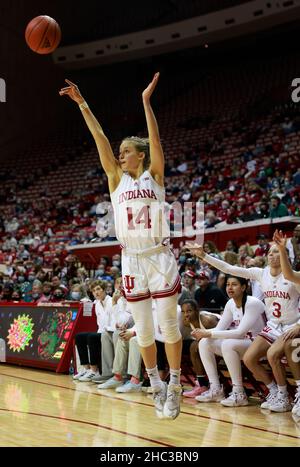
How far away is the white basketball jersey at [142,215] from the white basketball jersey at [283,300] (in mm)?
1857

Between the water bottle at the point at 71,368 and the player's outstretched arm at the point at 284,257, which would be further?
the water bottle at the point at 71,368

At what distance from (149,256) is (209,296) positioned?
3664 millimetres

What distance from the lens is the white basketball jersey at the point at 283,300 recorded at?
6133 millimetres

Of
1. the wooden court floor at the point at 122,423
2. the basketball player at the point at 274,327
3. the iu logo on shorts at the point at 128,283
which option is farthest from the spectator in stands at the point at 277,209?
the iu logo on shorts at the point at 128,283

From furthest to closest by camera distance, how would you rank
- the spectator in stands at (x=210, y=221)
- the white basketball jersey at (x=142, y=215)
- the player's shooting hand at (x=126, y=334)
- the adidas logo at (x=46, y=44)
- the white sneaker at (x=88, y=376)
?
1. the spectator in stands at (x=210, y=221)
2. the white sneaker at (x=88, y=376)
3. the player's shooting hand at (x=126, y=334)
4. the adidas logo at (x=46, y=44)
5. the white basketball jersey at (x=142, y=215)

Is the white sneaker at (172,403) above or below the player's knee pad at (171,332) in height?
below

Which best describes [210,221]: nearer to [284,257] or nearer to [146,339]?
[284,257]

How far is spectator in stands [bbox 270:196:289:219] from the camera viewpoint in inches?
513

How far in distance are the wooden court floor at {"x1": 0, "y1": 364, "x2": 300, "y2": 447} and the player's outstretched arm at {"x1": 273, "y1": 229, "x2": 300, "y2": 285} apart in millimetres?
1291

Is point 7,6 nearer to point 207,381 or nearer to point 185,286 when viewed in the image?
point 185,286

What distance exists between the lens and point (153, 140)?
185 inches

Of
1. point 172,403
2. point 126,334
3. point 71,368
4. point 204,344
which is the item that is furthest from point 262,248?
point 172,403

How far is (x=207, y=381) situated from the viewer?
7094 millimetres

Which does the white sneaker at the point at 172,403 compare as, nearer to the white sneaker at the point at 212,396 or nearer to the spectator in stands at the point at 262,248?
the white sneaker at the point at 212,396
